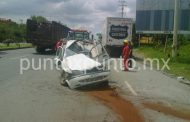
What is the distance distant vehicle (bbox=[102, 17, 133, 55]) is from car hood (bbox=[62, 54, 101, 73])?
72.5 ft

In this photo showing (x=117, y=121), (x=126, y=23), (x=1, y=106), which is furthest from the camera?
(x=126, y=23)

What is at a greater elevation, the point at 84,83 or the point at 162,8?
the point at 162,8

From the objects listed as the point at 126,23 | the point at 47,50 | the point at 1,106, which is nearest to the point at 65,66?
the point at 1,106

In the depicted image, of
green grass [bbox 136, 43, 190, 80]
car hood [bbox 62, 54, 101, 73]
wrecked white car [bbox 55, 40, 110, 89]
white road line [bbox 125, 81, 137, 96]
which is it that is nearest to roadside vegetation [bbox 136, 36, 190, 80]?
green grass [bbox 136, 43, 190, 80]

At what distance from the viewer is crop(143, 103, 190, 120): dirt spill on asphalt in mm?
→ 9932

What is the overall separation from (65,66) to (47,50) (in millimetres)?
30298

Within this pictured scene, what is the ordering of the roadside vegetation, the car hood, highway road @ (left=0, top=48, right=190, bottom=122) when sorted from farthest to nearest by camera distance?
the roadside vegetation
the car hood
highway road @ (left=0, top=48, right=190, bottom=122)

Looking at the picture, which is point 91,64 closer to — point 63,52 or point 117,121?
point 63,52

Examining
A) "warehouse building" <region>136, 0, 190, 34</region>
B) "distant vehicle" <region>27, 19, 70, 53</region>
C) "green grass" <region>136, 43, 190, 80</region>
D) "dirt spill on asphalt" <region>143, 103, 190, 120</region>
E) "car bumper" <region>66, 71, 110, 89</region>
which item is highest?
"warehouse building" <region>136, 0, 190, 34</region>

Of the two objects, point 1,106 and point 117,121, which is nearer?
point 117,121

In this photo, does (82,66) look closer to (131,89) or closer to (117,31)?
(131,89)

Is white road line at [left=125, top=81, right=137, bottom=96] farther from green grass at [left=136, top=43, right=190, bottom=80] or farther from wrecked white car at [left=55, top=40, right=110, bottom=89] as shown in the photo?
green grass at [left=136, top=43, right=190, bottom=80]

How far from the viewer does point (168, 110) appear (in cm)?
1057

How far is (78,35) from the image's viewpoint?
128 feet
